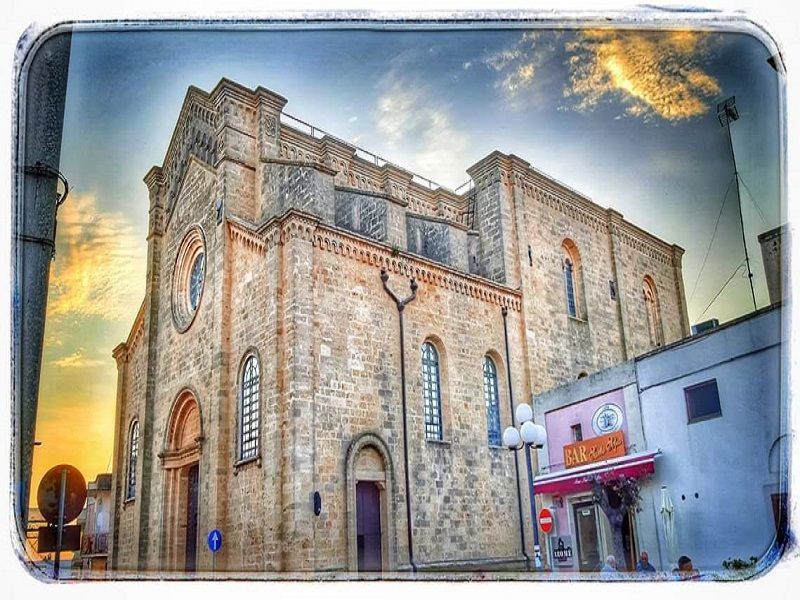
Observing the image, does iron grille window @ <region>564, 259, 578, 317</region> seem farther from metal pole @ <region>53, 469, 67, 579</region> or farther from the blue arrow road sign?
metal pole @ <region>53, 469, 67, 579</region>

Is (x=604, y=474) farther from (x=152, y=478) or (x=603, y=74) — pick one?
(x=152, y=478)

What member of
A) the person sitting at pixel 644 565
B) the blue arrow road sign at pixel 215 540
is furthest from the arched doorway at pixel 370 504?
the person sitting at pixel 644 565

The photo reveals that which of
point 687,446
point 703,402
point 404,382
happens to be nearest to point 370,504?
point 404,382

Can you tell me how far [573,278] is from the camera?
19688 millimetres

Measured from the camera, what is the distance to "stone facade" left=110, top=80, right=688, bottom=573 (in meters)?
12.7

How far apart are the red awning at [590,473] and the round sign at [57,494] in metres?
7.38

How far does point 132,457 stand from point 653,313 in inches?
542

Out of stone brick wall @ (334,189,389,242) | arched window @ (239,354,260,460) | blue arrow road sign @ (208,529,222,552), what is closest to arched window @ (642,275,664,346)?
stone brick wall @ (334,189,389,242)

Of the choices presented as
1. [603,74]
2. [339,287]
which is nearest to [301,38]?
[603,74]

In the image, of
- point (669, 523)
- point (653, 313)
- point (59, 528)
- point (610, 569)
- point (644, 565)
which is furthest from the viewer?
point (653, 313)

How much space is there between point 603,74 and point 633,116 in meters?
0.94

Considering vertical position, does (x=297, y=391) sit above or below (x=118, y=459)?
above

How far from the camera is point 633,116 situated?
375 inches

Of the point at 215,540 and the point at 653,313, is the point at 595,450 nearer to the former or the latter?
the point at 215,540
